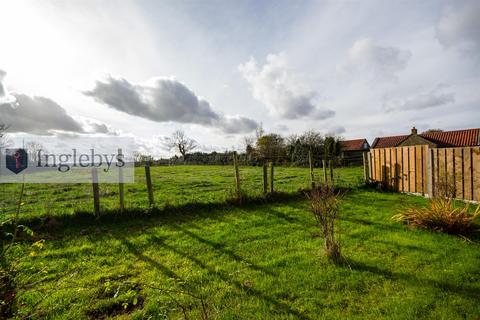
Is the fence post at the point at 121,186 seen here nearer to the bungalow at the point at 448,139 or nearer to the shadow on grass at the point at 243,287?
the shadow on grass at the point at 243,287

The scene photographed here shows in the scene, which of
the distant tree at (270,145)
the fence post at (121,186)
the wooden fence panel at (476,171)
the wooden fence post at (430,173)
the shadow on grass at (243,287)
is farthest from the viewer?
the distant tree at (270,145)

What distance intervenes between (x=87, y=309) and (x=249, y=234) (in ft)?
10.4

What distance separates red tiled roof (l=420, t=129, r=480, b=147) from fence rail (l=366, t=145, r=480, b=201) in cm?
2330

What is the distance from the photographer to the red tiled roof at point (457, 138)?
24.7 meters

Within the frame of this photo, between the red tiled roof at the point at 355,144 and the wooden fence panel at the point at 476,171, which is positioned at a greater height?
the red tiled roof at the point at 355,144

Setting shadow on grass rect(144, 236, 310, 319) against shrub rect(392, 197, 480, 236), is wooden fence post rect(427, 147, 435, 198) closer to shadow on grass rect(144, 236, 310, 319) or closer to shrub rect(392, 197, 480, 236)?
shrub rect(392, 197, 480, 236)

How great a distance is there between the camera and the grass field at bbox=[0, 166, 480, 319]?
2627 mm

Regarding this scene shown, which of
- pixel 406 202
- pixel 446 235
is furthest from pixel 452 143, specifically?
pixel 446 235

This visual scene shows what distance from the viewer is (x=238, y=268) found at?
142 inches

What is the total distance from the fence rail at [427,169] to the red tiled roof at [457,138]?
23295 mm

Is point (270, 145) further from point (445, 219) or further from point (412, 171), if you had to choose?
point (445, 219)

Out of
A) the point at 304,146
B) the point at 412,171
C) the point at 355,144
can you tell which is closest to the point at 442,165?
the point at 412,171

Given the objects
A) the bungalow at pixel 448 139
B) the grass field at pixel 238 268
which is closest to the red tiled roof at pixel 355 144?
the bungalow at pixel 448 139

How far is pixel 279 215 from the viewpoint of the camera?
21.4 feet
